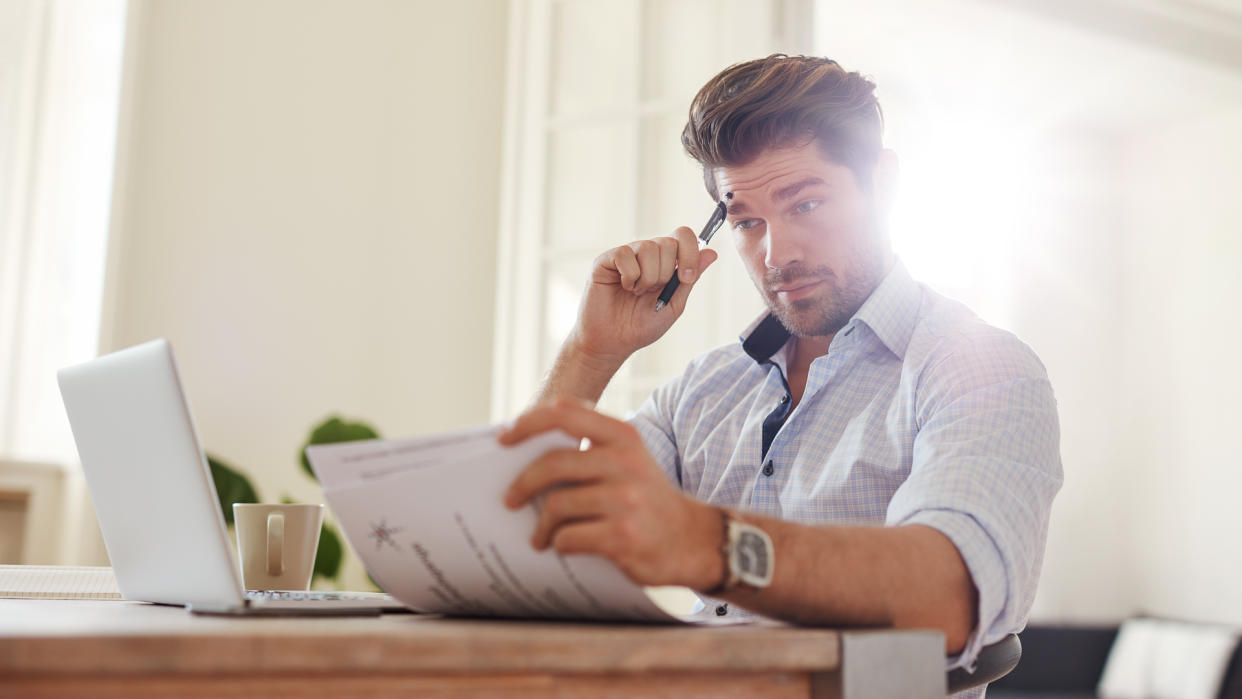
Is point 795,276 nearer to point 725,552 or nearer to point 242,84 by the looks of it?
point 725,552

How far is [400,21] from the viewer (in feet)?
10.00

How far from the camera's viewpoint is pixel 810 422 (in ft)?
3.83

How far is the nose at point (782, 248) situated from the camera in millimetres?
1263

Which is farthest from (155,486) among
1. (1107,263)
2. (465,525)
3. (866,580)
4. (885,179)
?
(1107,263)

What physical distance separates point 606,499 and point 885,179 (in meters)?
0.91

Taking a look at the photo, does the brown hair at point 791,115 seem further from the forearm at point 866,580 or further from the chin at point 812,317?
the forearm at point 866,580

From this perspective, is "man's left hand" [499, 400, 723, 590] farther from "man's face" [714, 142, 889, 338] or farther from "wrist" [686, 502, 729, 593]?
"man's face" [714, 142, 889, 338]

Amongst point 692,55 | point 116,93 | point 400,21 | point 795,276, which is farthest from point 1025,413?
point 400,21

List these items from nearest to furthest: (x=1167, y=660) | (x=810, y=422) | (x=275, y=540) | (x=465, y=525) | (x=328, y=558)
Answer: (x=465, y=525)
(x=275, y=540)
(x=810, y=422)
(x=328, y=558)
(x=1167, y=660)

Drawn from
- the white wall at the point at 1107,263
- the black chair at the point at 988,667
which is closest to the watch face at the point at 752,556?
the black chair at the point at 988,667

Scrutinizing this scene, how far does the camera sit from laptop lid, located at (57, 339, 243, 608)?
67cm

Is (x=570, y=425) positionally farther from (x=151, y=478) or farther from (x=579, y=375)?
(x=579, y=375)

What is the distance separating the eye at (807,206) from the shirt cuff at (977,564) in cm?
57

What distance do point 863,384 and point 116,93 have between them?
214 cm
